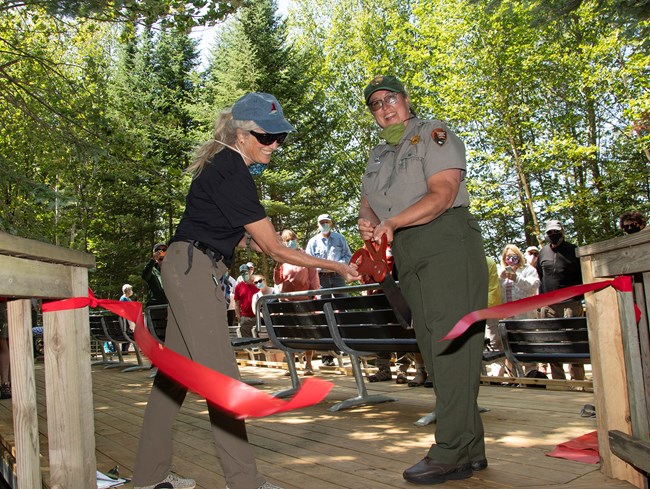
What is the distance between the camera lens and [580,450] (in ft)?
12.4

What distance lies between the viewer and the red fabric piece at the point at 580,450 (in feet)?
11.9

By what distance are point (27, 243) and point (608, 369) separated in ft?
8.19

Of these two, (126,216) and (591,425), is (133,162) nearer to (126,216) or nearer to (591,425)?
(591,425)

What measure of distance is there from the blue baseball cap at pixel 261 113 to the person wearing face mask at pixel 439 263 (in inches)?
27.7

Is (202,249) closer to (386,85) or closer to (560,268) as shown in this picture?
(386,85)

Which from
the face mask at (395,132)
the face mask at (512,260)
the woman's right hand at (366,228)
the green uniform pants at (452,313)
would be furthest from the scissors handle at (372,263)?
the face mask at (512,260)

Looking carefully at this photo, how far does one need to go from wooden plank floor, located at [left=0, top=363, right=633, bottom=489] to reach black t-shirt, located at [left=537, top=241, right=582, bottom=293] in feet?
7.48

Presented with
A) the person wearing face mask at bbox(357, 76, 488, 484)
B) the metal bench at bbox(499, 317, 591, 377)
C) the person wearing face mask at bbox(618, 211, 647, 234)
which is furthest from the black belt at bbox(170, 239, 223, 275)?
the person wearing face mask at bbox(618, 211, 647, 234)

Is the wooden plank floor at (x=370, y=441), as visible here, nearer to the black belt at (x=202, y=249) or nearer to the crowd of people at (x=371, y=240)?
the crowd of people at (x=371, y=240)

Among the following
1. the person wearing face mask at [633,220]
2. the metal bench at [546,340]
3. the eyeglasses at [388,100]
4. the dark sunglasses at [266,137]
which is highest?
the eyeglasses at [388,100]

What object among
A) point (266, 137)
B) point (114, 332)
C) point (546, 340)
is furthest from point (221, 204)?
point (114, 332)

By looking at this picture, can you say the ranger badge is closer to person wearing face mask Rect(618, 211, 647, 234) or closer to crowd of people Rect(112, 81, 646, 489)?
crowd of people Rect(112, 81, 646, 489)

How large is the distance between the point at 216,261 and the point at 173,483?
1.12m

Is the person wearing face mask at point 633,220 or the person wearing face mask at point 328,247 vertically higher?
the person wearing face mask at point 328,247
